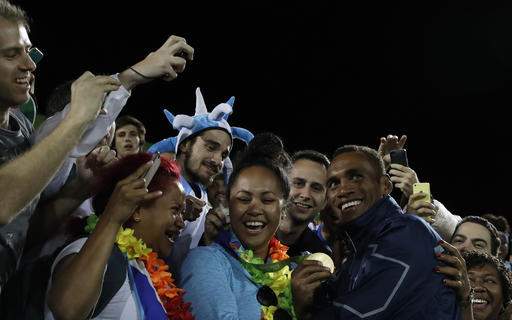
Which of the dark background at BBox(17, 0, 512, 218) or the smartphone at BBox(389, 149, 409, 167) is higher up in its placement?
the smartphone at BBox(389, 149, 409, 167)

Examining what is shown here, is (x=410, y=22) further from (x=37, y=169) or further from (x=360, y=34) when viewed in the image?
(x=37, y=169)

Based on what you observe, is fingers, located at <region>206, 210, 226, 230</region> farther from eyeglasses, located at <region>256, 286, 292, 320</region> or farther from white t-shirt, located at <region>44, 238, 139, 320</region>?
white t-shirt, located at <region>44, 238, 139, 320</region>

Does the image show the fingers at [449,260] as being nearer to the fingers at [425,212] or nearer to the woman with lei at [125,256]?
the woman with lei at [125,256]

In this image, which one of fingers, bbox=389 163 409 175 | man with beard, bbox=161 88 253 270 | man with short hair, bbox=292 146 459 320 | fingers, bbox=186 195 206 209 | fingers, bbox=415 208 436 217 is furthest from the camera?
man with beard, bbox=161 88 253 270

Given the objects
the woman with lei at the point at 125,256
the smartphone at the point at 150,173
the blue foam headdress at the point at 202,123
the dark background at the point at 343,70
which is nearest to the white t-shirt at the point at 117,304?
the woman with lei at the point at 125,256

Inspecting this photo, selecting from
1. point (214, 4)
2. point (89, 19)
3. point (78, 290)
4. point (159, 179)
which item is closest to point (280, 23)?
point (214, 4)

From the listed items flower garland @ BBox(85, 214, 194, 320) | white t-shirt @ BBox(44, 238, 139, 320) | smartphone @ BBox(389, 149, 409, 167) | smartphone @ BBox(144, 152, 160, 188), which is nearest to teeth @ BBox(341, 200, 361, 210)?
flower garland @ BBox(85, 214, 194, 320)

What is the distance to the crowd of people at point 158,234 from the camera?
7.21ft

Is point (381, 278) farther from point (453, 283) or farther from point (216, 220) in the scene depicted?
point (216, 220)

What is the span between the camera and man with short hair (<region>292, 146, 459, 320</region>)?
94.3 inches

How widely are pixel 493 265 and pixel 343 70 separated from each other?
28.0 feet

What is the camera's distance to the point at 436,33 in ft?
39.6

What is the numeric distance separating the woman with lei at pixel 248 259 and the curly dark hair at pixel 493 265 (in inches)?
47.2

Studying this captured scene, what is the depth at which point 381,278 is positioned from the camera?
241 centimetres
